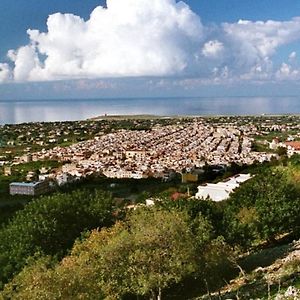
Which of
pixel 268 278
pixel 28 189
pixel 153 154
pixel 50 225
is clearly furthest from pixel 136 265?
pixel 153 154

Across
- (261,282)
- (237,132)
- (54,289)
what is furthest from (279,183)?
(237,132)

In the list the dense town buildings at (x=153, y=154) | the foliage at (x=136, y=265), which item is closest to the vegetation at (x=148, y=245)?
the foliage at (x=136, y=265)

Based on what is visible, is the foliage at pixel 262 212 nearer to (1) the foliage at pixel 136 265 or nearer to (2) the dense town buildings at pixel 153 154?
(1) the foliage at pixel 136 265

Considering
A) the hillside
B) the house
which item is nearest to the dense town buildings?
the house

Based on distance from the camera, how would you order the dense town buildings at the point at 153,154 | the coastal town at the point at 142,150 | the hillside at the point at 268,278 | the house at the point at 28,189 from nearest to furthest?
1. the hillside at the point at 268,278
2. the house at the point at 28,189
3. the coastal town at the point at 142,150
4. the dense town buildings at the point at 153,154

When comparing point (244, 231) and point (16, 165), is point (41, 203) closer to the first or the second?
point (244, 231)

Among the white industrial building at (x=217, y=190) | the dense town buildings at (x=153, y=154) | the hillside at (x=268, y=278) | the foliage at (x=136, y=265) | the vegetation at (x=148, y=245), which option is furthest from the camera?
the dense town buildings at (x=153, y=154)

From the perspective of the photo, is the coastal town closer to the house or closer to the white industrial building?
the house

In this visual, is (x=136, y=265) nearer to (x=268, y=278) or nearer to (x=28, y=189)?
(x=268, y=278)
